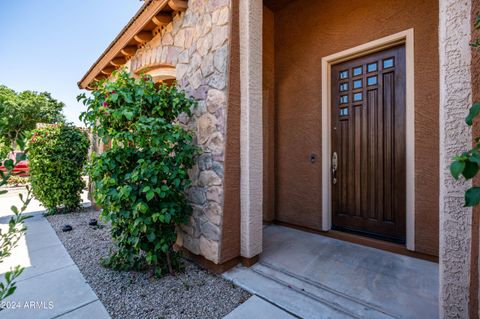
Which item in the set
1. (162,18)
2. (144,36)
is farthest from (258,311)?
(144,36)

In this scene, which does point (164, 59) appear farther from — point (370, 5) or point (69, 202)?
point (69, 202)

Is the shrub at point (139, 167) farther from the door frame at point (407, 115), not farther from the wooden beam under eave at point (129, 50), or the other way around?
the wooden beam under eave at point (129, 50)

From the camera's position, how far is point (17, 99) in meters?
19.6

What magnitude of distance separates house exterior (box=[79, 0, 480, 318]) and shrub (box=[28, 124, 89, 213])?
108 inches

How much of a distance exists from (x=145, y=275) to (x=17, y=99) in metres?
25.6

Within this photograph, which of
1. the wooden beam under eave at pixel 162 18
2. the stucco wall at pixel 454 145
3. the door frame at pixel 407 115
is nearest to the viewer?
the stucco wall at pixel 454 145

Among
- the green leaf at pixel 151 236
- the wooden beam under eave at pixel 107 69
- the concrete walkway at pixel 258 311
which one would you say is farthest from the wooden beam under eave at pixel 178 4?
the concrete walkway at pixel 258 311

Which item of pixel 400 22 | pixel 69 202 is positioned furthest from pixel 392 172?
pixel 69 202

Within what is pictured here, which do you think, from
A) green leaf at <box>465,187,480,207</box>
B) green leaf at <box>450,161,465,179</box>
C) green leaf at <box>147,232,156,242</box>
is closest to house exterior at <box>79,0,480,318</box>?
green leaf at <box>147,232,156,242</box>

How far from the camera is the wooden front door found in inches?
116

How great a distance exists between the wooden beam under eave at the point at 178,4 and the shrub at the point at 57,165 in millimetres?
3922

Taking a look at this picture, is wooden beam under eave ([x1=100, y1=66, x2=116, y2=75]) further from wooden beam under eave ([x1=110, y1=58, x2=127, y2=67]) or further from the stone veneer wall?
the stone veneer wall

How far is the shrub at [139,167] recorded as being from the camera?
2.27m

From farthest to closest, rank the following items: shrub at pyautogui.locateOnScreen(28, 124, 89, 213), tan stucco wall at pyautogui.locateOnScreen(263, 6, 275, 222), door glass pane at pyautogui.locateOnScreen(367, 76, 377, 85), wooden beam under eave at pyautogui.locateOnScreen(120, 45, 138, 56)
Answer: shrub at pyautogui.locateOnScreen(28, 124, 89, 213) → wooden beam under eave at pyautogui.locateOnScreen(120, 45, 138, 56) → tan stucco wall at pyautogui.locateOnScreen(263, 6, 275, 222) → door glass pane at pyautogui.locateOnScreen(367, 76, 377, 85)
